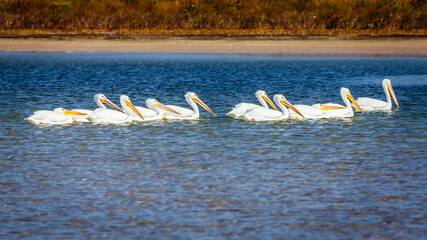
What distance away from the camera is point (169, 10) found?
4119 cm

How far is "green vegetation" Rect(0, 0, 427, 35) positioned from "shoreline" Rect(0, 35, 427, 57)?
78.3 inches

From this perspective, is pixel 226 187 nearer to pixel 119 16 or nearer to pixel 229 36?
pixel 229 36

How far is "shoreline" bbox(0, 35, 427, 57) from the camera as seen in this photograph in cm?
3203

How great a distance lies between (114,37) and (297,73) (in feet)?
42.7

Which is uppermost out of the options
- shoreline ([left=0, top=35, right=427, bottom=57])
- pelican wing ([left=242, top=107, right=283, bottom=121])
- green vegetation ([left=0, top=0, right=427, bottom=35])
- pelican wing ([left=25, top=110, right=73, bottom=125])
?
pelican wing ([left=242, top=107, right=283, bottom=121])

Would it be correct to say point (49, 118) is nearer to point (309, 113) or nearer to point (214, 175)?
point (309, 113)

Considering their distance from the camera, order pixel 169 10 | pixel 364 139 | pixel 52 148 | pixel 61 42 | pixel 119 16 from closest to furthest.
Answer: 1. pixel 52 148
2. pixel 364 139
3. pixel 61 42
4. pixel 119 16
5. pixel 169 10

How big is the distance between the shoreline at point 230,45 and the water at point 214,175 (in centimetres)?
1291

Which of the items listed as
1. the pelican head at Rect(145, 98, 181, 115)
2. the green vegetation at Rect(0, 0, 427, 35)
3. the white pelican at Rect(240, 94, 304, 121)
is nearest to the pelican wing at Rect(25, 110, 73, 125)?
the pelican head at Rect(145, 98, 181, 115)

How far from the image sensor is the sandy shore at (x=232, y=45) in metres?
32.0

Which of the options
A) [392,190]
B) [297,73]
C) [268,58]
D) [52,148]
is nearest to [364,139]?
[392,190]

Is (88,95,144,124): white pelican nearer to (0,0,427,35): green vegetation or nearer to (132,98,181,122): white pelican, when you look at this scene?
(132,98,181,122): white pelican

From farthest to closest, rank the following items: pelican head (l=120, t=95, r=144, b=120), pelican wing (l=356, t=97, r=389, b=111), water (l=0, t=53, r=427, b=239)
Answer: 1. pelican wing (l=356, t=97, r=389, b=111)
2. pelican head (l=120, t=95, r=144, b=120)
3. water (l=0, t=53, r=427, b=239)

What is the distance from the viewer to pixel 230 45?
33562mm
